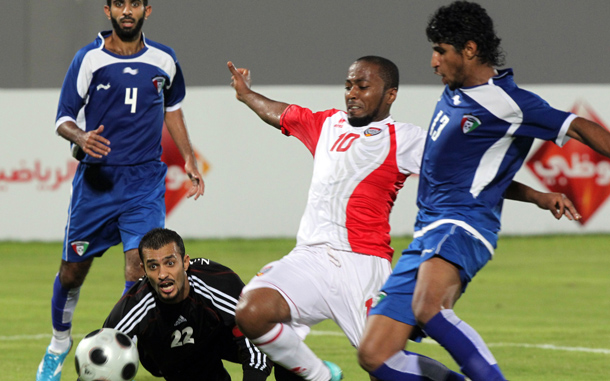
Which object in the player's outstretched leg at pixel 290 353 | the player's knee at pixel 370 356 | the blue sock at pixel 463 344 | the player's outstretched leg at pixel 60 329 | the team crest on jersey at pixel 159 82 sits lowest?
the player's outstretched leg at pixel 60 329

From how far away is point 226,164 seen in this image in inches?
560

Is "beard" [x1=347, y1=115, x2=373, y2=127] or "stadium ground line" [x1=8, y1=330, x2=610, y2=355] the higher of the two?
"beard" [x1=347, y1=115, x2=373, y2=127]

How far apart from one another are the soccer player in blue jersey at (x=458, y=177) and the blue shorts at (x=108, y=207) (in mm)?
1995

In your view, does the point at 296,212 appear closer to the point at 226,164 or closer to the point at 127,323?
the point at 226,164

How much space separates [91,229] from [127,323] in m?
1.11

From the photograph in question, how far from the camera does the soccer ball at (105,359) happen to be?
17.0ft

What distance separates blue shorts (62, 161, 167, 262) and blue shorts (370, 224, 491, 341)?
1960 mm

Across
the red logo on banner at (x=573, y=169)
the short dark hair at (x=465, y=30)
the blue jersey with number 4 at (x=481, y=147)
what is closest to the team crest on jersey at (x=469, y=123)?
the blue jersey with number 4 at (x=481, y=147)

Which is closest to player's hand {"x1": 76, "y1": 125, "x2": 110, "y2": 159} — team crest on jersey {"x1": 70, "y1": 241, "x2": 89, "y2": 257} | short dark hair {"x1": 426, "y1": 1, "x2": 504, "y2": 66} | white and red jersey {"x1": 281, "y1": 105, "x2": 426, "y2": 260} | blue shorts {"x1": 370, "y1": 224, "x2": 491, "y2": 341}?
team crest on jersey {"x1": 70, "y1": 241, "x2": 89, "y2": 257}

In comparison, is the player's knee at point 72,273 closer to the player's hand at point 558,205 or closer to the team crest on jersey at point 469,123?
the team crest on jersey at point 469,123

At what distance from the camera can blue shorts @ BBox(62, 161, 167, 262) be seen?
6324 millimetres

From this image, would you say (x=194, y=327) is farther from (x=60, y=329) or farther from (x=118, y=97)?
(x=118, y=97)

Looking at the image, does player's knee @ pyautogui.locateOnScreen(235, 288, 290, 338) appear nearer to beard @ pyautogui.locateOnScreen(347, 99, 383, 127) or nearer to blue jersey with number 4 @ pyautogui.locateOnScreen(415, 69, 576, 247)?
blue jersey with number 4 @ pyautogui.locateOnScreen(415, 69, 576, 247)

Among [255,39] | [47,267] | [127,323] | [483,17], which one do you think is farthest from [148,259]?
[255,39]
